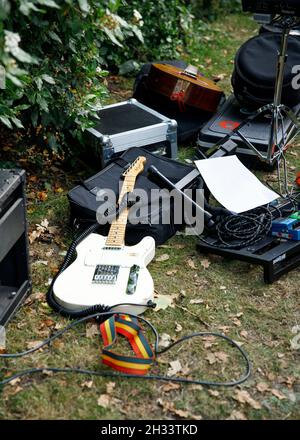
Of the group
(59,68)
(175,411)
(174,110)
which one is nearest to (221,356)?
(175,411)

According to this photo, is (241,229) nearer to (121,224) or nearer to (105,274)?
(121,224)

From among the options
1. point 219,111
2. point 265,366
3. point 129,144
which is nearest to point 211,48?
point 219,111

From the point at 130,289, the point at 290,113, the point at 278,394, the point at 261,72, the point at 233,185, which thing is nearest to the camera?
the point at 278,394

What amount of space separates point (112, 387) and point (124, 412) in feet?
0.51

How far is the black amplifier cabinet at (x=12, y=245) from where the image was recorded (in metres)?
3.01

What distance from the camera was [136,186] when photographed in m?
4.07

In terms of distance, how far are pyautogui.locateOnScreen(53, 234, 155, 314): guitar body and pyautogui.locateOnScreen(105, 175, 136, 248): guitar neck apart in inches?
1.3

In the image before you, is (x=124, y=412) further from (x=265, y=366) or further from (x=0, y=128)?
(x=0, y=128)

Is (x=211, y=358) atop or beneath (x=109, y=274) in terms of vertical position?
beneath

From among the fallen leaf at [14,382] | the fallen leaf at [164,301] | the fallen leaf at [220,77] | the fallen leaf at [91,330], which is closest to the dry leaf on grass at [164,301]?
the fallen leaf at [164,301]

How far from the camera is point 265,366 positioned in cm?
300

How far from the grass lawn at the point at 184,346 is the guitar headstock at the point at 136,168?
508 mm

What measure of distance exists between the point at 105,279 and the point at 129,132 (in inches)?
58.6
